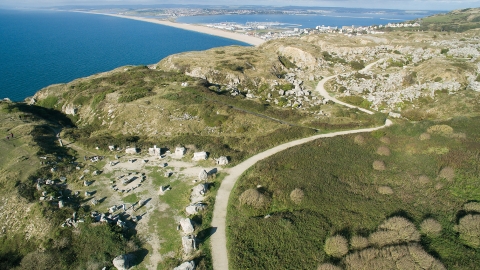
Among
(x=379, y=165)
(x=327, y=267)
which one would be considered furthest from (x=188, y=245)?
(x=379, y=165)

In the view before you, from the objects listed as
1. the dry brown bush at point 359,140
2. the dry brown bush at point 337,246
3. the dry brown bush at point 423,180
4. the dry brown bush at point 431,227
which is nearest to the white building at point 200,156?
the dry brown bush at point 337,246

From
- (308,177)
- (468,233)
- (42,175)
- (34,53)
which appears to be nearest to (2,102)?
(42,175)

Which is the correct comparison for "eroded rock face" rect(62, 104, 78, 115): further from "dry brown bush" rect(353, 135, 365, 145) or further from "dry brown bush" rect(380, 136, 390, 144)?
"dry brown bush" rect(380, 136, 390, 144)

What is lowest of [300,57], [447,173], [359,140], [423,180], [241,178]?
[241,178]

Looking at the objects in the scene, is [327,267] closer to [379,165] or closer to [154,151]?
[379,165]

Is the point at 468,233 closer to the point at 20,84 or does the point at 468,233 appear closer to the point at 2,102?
the point at 2,102

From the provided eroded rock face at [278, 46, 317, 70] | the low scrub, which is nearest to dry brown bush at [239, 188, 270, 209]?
the low scrub

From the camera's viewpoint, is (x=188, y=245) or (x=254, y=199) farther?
(x=254, y=199)

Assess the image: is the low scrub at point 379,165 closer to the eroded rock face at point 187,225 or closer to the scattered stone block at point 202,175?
the scattered stone block at point 202,175
